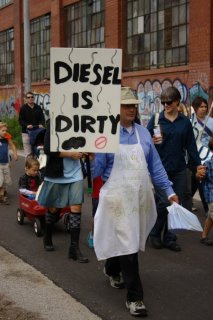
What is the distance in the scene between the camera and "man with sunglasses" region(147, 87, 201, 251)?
702 cm

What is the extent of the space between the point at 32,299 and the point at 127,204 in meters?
1.32

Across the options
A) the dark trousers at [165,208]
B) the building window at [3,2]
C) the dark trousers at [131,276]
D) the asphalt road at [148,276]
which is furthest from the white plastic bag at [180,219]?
the building window at [3,2]


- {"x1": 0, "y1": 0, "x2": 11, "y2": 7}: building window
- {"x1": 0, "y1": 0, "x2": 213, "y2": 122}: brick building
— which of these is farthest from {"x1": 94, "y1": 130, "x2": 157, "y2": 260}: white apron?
{"x1": 0, "y1": 0, "x2": 11, "y2": 7}: building window

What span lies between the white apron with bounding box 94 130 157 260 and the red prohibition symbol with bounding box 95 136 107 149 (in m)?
0.14

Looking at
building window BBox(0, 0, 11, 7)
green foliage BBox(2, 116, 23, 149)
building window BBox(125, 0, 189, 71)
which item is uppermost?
building window BBox(0, 0, 11, 7)

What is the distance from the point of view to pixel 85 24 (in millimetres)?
22109

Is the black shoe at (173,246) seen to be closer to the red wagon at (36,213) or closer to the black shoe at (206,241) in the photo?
the black shoe at (206,241)

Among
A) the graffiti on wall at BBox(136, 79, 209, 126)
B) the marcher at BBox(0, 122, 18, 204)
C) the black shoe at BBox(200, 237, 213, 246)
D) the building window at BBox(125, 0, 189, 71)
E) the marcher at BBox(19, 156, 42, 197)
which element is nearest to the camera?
the black shoe at BBox(200, 237, 213, 246)

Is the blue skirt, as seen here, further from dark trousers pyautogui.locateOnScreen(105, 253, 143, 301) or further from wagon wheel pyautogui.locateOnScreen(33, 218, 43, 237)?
dark trousers pyautogui.locateOnScreen(105, 253, 143, 301)

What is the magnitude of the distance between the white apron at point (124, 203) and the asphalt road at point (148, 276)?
0.57m

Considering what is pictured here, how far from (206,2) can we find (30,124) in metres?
5.52

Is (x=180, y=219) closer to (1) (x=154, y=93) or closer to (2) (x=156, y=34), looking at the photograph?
(1) (x=154, y=93)

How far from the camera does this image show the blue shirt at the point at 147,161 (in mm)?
5012

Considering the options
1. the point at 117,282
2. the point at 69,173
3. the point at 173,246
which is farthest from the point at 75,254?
the point at 173,246
